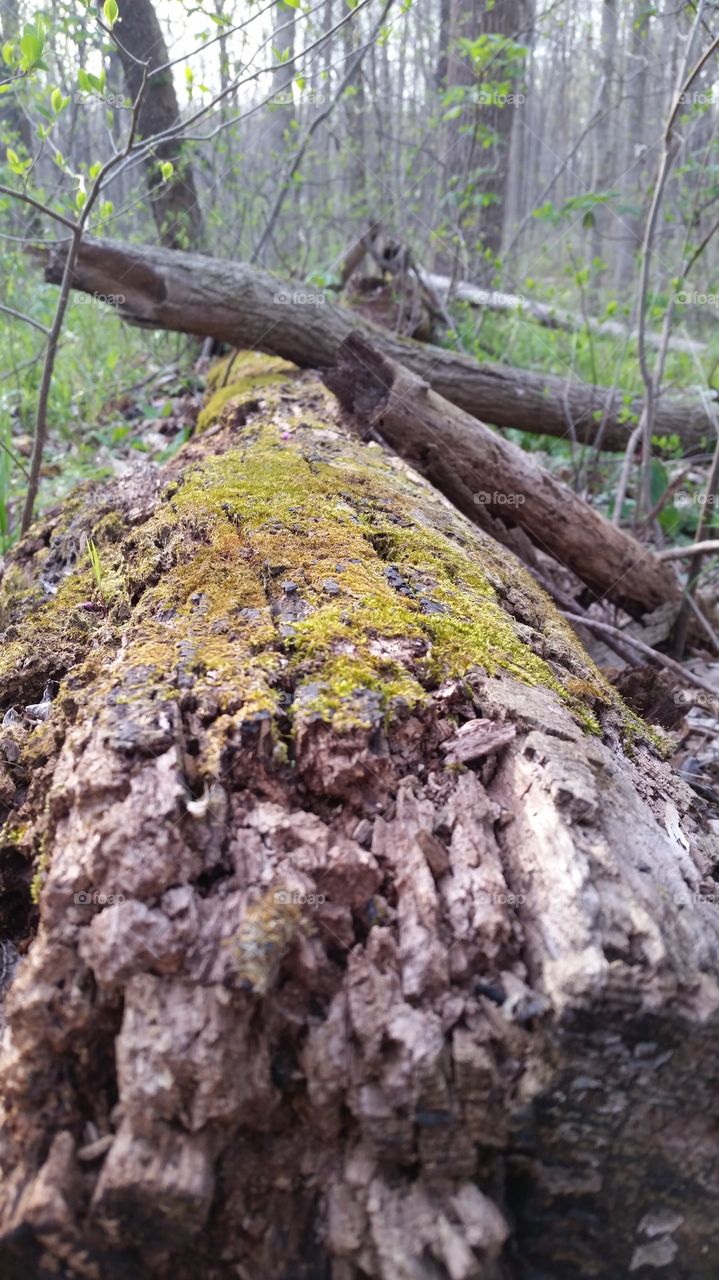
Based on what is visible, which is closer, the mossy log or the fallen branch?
the mossy log

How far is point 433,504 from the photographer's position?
288 cm

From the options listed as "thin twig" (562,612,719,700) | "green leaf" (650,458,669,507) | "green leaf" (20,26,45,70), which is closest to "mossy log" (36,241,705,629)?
"thin twig" (562,612,719,700)

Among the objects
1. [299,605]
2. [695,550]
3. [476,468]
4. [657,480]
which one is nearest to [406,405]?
[476,468]

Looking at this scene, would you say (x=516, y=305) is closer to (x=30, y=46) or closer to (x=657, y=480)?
(x=657, y=480)

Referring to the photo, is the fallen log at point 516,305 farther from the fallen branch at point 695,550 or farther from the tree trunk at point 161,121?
the fallen branch at point 695,550

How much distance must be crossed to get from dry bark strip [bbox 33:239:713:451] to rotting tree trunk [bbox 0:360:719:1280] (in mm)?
3132

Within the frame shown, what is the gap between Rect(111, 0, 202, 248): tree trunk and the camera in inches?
236

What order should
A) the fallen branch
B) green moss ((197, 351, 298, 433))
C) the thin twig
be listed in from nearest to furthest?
the thin twig < the fallen branch < green moss ((197, 351, 298, 433))

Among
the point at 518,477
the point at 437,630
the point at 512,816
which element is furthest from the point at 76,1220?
the point at 518,477

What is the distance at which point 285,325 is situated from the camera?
442 centimetres

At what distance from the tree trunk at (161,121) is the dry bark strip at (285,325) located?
1.93m

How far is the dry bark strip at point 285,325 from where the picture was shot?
167 inches

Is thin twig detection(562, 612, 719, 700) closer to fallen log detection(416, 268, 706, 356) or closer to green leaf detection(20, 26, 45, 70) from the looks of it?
green leaf detection(20, 26, 45, 70)

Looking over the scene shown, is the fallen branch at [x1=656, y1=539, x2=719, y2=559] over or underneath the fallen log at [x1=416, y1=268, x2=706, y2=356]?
underneath
